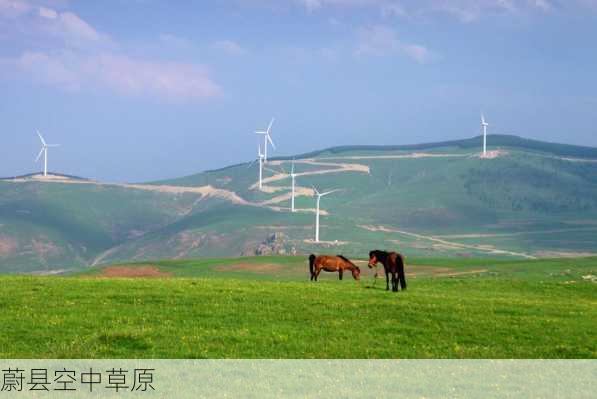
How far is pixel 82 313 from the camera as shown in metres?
27.8

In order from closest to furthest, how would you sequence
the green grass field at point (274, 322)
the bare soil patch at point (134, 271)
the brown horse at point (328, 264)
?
the green grass field at point (274, 322)
the brown horse at point (328, 264)
the bare soil patch at point (134, 271)

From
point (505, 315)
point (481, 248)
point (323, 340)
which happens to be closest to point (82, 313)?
point (323, 340)

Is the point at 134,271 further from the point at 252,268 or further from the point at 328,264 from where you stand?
the point at 328,264

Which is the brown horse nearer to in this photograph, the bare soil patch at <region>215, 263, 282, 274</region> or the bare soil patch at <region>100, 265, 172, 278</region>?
the bare soil patch at <region>100, 265, 172, 278</region>

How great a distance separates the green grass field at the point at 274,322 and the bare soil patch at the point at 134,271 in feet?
137

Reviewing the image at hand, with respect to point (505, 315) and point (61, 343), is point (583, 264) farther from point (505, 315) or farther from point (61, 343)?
point (61, 343)

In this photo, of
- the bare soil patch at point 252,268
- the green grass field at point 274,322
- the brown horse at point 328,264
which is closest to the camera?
the green grass field at point 274,322

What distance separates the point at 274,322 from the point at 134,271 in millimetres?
58423

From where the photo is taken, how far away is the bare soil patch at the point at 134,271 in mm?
79375

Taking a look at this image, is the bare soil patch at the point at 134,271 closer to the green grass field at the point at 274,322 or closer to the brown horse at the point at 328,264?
the brown horse at the point at 328,264

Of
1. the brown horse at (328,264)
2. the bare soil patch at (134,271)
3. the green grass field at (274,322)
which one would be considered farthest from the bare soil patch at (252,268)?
the green grass field at (274,322)

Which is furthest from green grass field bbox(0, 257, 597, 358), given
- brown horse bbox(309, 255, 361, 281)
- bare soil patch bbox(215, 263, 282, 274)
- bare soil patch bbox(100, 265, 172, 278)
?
bare soil patch bbox(215, 263, 282, 274)

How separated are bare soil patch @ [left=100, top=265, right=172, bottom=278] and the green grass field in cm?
4165

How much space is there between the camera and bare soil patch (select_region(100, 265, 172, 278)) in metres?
79.4
